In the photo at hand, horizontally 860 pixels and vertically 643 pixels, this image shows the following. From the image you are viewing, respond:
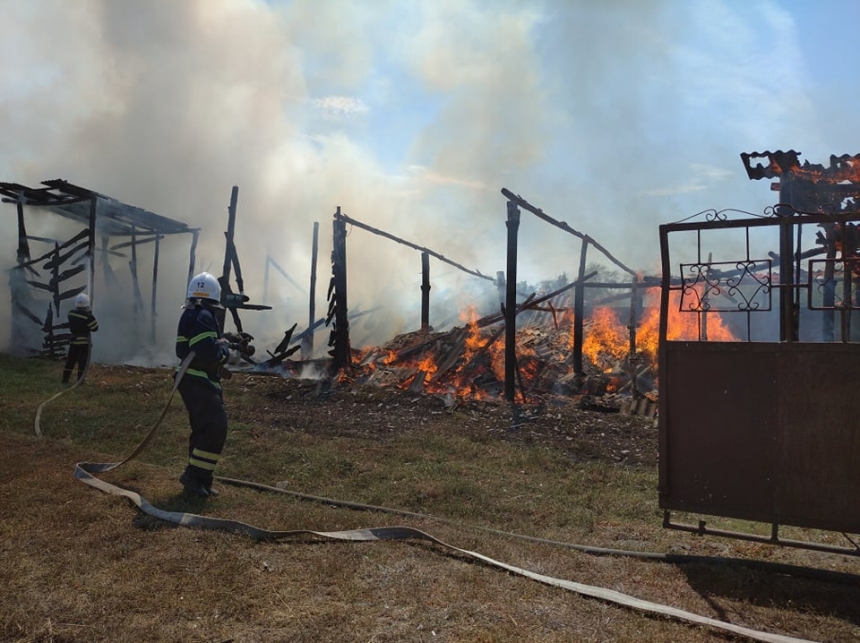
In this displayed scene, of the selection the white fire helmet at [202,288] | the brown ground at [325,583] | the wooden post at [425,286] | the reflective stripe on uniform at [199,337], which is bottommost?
the brown ground at [325,583]

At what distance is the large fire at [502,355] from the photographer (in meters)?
13.5

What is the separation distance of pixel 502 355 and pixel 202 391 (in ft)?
29.7

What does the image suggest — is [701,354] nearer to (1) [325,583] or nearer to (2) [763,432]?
(2) [763,432]

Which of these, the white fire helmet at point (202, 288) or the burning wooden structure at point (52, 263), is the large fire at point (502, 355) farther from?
the burning wooden structure at point (52, 263)

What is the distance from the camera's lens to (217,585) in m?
3.85

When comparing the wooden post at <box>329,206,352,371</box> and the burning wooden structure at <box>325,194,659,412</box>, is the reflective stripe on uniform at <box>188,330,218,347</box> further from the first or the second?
the wooden post at <box>329,206,352,371</box>

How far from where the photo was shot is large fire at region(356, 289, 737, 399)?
13.5 meters

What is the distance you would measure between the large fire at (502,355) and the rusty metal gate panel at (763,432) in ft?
24.5

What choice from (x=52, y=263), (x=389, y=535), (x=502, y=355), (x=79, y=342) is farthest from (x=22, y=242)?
(x=389, y=535)

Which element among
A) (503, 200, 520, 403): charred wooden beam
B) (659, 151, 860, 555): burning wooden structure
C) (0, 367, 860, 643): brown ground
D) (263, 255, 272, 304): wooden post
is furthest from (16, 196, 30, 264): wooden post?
(659, 151, 860, 555): burning wooden structure

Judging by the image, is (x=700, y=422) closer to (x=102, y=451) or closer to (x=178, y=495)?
(x=178, y=495)

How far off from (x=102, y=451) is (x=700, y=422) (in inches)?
280

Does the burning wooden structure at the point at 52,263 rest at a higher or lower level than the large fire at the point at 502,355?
higher

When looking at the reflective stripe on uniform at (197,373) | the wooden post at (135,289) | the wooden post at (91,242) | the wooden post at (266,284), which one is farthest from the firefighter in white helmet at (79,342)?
the wooden post at (266,284)
